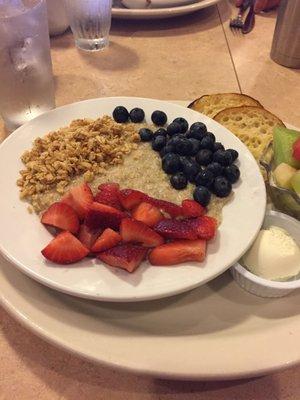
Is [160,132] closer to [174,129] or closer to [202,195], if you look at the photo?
[174,129]

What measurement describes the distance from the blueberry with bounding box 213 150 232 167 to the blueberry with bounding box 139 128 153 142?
166mm

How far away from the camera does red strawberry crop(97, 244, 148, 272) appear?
2.36 ft

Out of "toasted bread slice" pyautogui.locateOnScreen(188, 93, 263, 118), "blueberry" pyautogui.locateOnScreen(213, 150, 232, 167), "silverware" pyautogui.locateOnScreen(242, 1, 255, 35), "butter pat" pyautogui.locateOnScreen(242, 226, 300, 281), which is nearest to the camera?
"butter pat" pyautogui.locateOnScreen(242, 226, 300, 281)

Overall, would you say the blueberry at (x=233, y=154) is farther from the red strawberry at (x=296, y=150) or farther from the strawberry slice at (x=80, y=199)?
the strawberry slice at (x=80, y=199)

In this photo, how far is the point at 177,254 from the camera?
742mm

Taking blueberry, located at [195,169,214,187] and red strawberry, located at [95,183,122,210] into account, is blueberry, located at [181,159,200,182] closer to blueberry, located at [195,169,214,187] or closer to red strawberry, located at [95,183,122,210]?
blueberry, located at [195,169,214,187]

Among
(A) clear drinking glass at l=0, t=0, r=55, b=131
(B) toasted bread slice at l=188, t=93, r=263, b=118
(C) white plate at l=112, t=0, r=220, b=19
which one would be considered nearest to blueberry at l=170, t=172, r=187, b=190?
(B) toasted bread slice at l=188, t=93, r=263, b=118

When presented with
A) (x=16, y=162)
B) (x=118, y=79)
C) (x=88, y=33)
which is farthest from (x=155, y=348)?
(x=88, y=33)

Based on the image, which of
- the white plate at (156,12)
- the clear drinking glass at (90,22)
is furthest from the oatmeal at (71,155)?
the white plate at (156,12)

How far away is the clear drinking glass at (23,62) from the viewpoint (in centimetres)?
102

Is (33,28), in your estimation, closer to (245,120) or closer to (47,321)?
(245,120)

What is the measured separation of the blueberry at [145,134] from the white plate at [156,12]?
0.76 m

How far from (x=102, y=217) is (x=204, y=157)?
271 mm

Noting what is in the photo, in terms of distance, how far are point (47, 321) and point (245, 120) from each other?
0.70 meters
